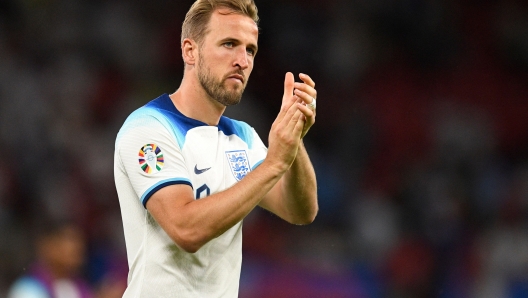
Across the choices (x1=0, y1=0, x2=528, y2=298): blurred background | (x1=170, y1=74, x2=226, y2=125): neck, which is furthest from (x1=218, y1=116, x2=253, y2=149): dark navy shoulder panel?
(x1=0, y1=0, x2=528, y2=298): blurred background

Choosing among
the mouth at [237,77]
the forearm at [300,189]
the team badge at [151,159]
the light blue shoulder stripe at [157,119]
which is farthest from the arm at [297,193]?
the team badge at [151,159]

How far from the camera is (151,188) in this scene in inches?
116

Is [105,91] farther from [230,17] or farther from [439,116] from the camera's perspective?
[230,17]

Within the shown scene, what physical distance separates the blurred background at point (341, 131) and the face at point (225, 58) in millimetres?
4025

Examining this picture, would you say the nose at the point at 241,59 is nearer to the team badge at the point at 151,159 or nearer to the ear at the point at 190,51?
the ear at the point at 190,51

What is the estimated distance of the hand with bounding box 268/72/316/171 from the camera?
2.92 m

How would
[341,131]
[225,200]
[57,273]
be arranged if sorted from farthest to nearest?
[341,131] → [57,273] → [225,200]

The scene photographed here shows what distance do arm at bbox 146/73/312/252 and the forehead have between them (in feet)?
1.67

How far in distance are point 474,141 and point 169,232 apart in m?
6.66

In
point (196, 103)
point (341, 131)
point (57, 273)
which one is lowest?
point (57, 273)

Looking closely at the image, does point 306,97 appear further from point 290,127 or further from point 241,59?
point 241,59

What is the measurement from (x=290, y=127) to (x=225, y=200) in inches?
15.5

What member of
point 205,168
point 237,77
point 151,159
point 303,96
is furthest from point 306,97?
point 151,159

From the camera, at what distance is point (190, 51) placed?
343 centimetres
